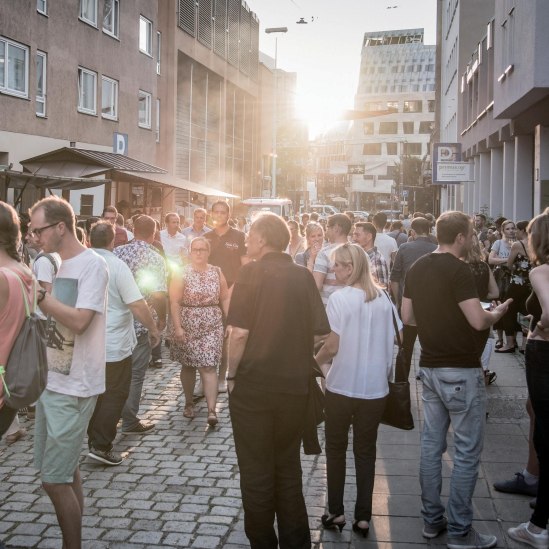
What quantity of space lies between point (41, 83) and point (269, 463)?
816 inches

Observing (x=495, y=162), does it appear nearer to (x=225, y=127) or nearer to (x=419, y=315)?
(x=225, y=127)

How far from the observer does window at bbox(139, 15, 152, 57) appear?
3200 centimetres

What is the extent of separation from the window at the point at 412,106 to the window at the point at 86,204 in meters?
111

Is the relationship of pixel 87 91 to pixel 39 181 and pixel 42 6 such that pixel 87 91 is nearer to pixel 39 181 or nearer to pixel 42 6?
pixel 42 6

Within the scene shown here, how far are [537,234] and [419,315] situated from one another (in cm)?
86

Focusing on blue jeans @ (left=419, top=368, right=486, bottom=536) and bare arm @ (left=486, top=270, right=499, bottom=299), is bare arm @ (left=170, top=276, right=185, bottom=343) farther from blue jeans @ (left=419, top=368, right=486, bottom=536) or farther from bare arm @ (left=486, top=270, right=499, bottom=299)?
blue jeans @ (left=419, top=368, right=486, bottom=536)

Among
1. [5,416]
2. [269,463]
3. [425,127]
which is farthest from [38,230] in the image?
[425,127]

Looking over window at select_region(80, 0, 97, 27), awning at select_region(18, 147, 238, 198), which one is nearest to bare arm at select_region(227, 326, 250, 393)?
awning at select_region(18, 147, 238, 198)

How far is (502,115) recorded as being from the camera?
70.4 ft

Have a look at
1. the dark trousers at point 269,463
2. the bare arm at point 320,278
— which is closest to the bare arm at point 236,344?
the dark trousers at point 269,463

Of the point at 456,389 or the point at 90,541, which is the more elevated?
the point at 456,389

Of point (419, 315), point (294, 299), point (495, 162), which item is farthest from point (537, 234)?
point (495, 162)

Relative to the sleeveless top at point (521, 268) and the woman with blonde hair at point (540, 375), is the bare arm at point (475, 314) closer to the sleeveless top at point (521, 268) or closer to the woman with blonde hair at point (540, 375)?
the woman with blonde hair at point (540, 375)

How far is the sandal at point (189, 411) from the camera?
27.2ft
